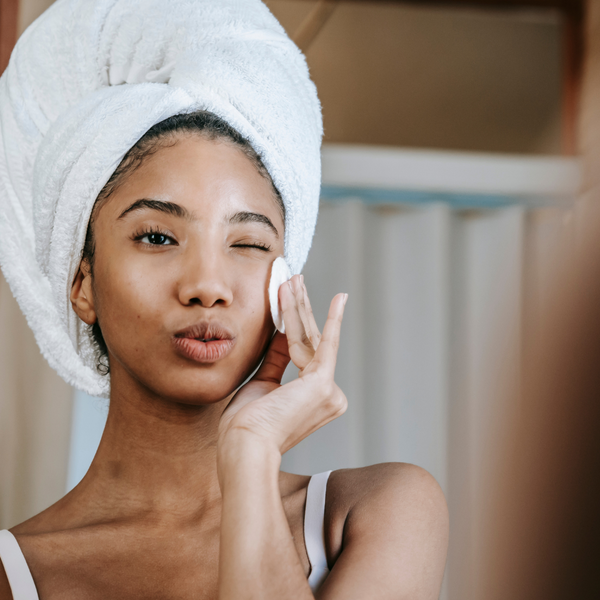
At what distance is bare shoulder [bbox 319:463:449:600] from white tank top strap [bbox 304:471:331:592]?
0.01 metres

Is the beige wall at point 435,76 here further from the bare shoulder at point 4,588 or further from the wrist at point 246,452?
the bare shoulder at point 4,588

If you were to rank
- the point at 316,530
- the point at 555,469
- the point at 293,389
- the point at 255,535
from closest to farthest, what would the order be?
the point at 255,535
the point at 293,389
the point at 316,530
the point at 555,469

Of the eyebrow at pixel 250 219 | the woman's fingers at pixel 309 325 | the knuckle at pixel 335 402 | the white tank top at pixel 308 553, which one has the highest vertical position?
the eyebrow at pixel 250 219

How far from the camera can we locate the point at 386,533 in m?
0.79

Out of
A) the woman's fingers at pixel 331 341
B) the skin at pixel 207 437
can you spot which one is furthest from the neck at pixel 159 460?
the woman's fingers at pixel 331 341

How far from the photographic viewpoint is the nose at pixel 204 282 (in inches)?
29.9

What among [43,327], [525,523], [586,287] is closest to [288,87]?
[43,327]

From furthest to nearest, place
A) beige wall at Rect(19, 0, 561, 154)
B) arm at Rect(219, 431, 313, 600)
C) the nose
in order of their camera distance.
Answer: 1. beige wall at Rect(19, 0, 561, 154)
2. the nose
3. arm at Rect(219, 431, 313, 600)

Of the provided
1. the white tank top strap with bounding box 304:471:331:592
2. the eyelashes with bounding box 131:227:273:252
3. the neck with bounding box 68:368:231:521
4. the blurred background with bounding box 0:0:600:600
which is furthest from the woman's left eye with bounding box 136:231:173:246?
the blurred background with bounding box 0:0:600:600

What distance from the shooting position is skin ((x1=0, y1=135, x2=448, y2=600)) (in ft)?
2.36

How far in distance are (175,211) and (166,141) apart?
12 centimetres

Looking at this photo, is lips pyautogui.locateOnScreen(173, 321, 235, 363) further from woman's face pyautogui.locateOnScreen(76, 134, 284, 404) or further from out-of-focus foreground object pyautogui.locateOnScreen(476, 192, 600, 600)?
out-of-focus foreground object pyautogui.locateOnScreen(476, 192, 600, 600)

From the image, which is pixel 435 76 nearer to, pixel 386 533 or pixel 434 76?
pixel 434 76

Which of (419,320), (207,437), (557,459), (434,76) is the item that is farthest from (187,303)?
(434,76)
